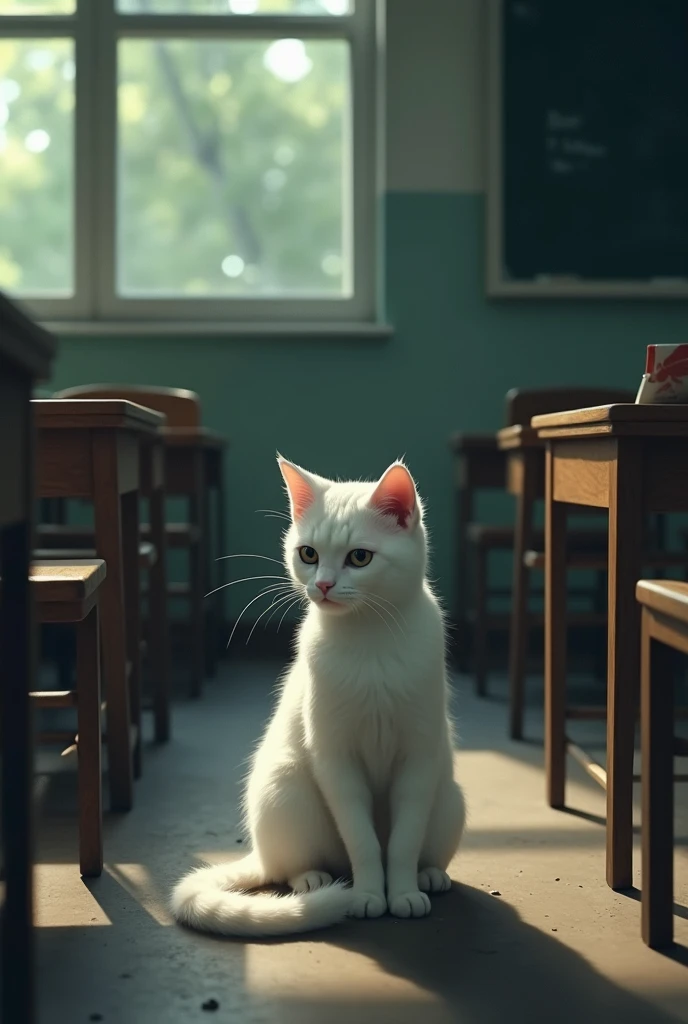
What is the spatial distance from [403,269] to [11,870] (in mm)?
3447

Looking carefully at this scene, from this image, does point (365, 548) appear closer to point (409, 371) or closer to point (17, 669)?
point (17, 669)

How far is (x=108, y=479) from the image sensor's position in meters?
2.04

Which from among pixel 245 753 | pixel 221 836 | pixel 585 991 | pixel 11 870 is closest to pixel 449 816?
pixel 585 991

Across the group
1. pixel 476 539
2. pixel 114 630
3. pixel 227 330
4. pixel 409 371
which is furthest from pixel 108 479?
pixel 409 371

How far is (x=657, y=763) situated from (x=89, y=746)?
35.8 inches

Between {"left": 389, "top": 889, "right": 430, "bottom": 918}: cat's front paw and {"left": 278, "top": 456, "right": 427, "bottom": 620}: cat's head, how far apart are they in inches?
16.4

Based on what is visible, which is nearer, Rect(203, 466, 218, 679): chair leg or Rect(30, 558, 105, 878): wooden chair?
Rect(30, 558, 105, 878): wooden chair

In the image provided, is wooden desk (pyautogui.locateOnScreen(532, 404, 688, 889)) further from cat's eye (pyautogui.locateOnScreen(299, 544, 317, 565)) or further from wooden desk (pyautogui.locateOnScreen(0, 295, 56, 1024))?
wooden desk (pyautogui.locateOnScreen(0, 295, 56, 1024))

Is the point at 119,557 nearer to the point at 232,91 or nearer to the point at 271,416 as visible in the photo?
the point at 271,416

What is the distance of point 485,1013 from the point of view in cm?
133

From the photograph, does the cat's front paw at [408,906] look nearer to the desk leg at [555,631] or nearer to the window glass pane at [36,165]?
the desk leg at [555,631]

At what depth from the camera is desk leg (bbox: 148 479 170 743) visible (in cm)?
281

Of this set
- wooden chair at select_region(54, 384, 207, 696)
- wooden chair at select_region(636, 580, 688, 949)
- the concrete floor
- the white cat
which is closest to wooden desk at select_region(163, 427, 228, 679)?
wooden chair at select_region(54, 384, 207, 696)

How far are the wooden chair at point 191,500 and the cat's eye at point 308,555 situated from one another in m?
1.75
